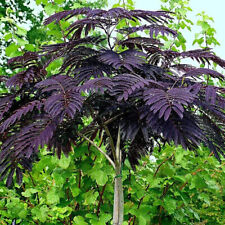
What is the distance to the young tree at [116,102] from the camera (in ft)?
3.82

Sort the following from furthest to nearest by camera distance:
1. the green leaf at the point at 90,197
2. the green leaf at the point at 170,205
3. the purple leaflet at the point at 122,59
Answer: the green leaf at the point at 170,205, the green leaf at the point at 90,197, the purple leaflet at the point at 122,59

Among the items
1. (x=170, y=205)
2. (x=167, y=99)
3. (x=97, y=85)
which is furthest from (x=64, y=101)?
(x=170, y=205)

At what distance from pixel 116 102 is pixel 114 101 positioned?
2 cm

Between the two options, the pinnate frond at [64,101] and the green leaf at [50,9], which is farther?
the green leaf at [50,9]

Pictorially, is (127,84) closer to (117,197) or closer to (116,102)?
(116,102)

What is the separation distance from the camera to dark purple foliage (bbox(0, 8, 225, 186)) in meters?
1.16

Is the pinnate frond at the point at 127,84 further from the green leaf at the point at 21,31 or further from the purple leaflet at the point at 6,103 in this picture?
the green leaf at the point at 21,31

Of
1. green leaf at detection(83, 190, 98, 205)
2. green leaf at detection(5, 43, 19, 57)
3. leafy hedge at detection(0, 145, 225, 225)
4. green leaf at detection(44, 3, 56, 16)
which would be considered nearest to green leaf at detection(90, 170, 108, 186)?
leafy hedge at detection(0, 145, 225, 225)

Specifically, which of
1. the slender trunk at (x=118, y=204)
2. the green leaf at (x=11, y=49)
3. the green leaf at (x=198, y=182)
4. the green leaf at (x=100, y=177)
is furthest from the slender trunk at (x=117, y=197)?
the green leaf at (x=11, y=49)

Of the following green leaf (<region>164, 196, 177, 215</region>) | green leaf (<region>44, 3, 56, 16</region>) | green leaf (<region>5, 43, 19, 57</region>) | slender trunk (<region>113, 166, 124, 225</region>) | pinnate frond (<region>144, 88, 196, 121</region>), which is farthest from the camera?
green leaf (<region>44, 3, 56, 16</region>)

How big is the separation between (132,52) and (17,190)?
1.95 meters

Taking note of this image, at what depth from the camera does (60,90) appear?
4.05 feet

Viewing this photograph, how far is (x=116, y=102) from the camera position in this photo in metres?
1.37

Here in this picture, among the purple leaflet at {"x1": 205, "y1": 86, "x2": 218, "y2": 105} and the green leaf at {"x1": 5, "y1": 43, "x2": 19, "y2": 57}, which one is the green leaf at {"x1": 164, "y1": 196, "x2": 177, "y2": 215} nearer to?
the purple leaflet at {"x1": 205, "y1": 86, "x2": 218, "y2": 105}
